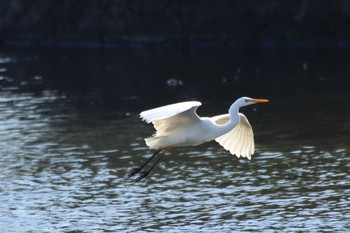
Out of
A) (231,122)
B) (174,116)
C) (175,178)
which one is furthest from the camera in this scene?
(175,178)

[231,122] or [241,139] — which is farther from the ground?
[231,122]

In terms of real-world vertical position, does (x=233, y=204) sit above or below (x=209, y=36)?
below

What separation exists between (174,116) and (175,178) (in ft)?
18.2

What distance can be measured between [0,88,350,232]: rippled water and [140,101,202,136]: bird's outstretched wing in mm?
1950

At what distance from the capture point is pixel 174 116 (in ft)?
48.0

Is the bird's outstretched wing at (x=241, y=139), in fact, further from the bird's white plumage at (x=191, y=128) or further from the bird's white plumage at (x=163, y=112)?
the bird's white plumage at (x=163, y=112)

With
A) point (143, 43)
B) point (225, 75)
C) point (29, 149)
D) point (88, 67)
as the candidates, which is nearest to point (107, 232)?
point (29, 149)

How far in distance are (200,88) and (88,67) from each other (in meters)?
12.6

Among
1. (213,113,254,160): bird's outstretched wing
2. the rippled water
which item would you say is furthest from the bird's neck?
the rippled water

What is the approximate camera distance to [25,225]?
16.4 metres

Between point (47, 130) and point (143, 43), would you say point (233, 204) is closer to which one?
point (47, 130)

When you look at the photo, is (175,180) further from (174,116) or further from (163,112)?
(163,112)

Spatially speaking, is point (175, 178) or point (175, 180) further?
point (175, 178)

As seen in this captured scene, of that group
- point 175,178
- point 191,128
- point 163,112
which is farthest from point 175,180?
point 163,112
